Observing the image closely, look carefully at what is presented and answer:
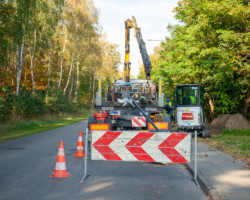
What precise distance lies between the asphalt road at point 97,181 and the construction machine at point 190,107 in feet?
30.7

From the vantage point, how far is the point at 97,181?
7328mm

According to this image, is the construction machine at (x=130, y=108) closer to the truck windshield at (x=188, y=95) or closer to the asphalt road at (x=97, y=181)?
the asphalt road at (x=97, y=181)

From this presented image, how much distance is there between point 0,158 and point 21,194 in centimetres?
457

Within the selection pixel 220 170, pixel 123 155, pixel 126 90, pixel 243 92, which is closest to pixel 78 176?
pixel 123 155

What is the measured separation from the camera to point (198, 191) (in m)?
6.61

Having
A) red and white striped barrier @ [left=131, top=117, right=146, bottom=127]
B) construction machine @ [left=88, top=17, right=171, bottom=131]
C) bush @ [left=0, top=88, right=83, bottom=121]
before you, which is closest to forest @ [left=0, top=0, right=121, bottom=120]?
bush @ [left=0, top=88, right=83, bottom=121]

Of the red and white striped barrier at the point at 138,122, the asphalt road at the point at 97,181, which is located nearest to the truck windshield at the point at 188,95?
the red and white striped barrier at the point at 138,122

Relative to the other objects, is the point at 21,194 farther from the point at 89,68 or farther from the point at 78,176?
the point at 89,68

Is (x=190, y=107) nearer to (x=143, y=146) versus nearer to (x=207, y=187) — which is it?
(x=143, y=146)

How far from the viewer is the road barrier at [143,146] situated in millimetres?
7414

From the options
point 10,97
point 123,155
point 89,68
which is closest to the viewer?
point 123,155

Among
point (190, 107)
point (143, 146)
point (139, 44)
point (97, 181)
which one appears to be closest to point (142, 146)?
point (143, 146)

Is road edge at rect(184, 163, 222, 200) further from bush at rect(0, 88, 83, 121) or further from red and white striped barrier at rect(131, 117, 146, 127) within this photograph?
bush at rect(0, 88, 83, 121)

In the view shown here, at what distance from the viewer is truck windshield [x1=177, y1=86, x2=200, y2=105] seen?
1900cm
